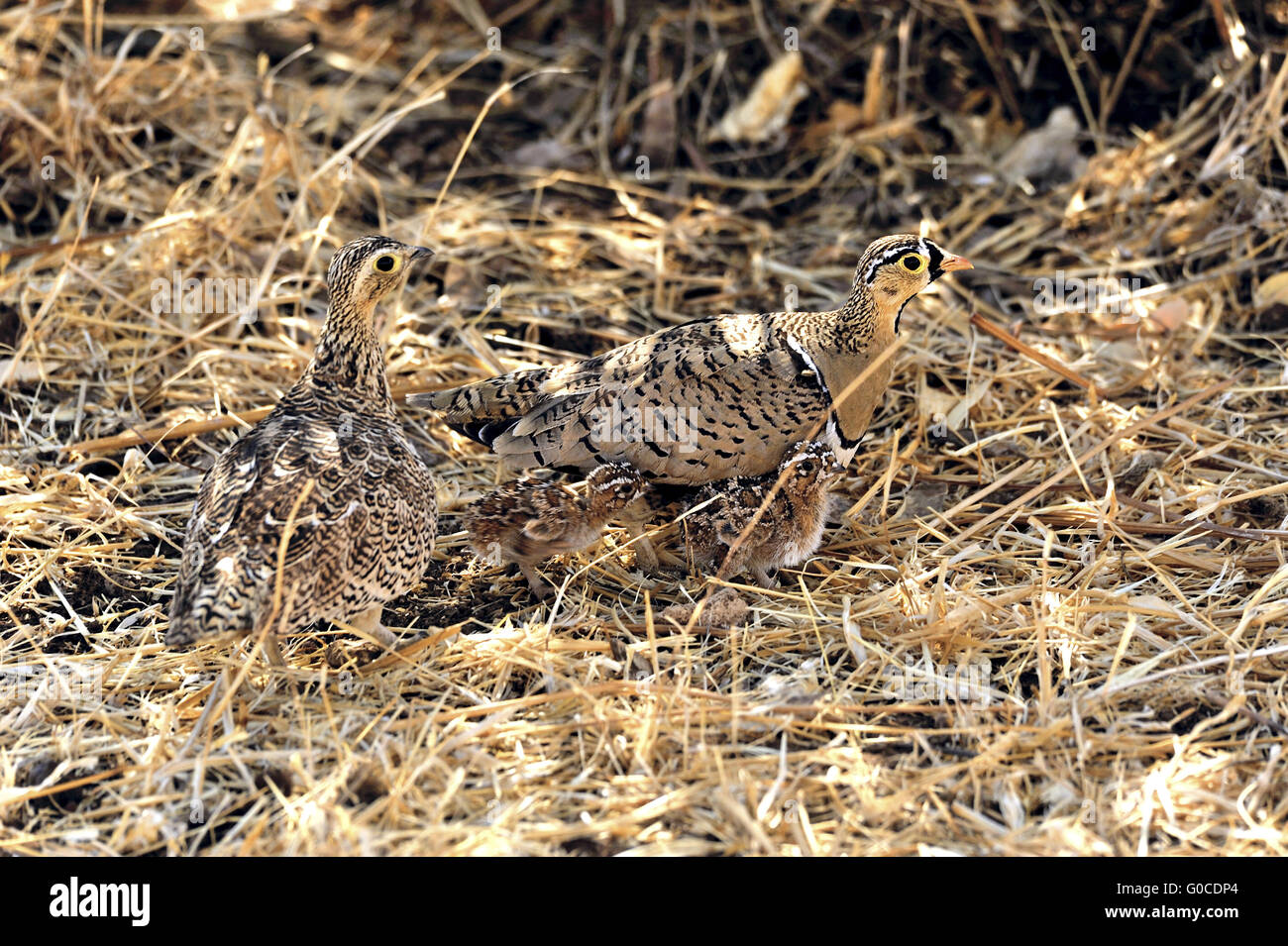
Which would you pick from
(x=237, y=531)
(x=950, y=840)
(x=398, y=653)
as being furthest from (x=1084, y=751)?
(x=237, y=531)

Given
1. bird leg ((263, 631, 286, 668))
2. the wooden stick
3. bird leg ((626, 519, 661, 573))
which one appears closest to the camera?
bird leg ((263, 631, 286, 668))

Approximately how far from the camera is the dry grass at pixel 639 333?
3.45 metres

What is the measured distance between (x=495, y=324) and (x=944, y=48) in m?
3.15

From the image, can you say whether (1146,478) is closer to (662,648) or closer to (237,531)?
(662,648)

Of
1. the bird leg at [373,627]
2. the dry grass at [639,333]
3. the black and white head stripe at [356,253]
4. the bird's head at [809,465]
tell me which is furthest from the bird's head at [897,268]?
the bird leg at [373,627]

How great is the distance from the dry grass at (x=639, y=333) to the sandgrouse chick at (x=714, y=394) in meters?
0.43

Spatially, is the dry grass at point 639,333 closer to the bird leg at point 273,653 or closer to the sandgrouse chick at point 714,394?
the bird leg at point 273,653

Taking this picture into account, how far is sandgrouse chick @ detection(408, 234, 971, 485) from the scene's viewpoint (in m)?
4.36

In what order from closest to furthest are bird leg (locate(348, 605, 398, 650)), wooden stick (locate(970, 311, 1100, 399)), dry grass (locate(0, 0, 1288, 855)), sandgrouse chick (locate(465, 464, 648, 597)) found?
dry grass (locate(0, 0, 1288, 855)) → bird leg (locate(348, 605, 398, 650)) → sandgrouse chick (locate(465, 464, 648, 597)) → wooden stick (locate(970, 311, 1100, 399))

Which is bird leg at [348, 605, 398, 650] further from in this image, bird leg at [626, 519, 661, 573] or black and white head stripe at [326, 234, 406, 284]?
black and white head stripe at [326, 234, 406, 284]

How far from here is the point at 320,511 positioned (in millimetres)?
3725

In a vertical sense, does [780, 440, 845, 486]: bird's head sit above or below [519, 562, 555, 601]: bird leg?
above

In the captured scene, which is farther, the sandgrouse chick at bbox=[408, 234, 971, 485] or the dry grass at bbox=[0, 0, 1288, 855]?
the sandgrouse chick at bbox=[408, 234, 971, 485]

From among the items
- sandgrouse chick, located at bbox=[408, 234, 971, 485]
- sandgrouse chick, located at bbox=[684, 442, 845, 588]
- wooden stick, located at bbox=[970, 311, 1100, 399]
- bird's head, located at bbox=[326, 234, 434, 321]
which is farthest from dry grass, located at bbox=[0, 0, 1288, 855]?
bird's head, located at bbox=[326, 234, 434, 321]
